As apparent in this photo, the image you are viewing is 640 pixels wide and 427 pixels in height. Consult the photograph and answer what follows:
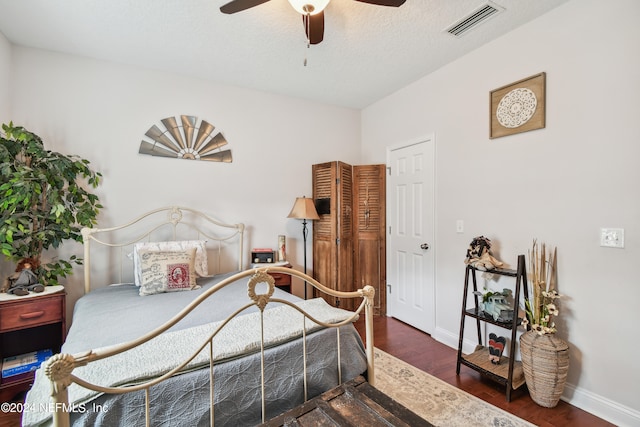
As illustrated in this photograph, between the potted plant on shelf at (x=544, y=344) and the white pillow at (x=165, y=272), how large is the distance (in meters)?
2.55

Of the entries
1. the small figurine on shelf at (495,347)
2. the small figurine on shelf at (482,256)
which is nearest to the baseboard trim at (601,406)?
the small figurine on shelf at (495,347)

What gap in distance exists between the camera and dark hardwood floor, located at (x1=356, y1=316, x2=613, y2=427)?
5.95ft

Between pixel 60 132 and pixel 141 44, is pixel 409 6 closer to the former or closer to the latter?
pixel 141 44

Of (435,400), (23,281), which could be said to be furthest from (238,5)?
(435,400)

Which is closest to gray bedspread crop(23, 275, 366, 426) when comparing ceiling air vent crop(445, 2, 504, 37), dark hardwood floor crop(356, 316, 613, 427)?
dark hardwood floor crop(356, 316, 613, 427)

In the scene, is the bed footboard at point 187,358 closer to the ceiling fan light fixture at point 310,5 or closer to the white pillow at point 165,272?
the white pillow at point 165,272

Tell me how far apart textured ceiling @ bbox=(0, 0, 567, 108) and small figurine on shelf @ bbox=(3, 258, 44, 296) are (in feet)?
5.93

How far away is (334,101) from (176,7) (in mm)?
2134

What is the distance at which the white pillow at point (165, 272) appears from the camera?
2277mm

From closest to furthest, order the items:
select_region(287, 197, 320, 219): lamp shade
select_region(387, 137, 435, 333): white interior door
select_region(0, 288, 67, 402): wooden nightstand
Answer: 1. select_region(0, 288, 67, 402): wooden nightstand
2. select_region(387, 137, 435, 333): white interior door
3. select_region(287, 197, 320, 219): lamp shade

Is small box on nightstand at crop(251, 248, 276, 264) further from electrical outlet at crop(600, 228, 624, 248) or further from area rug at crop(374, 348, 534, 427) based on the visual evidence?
electrical outlet at crop(600, 228, 624, 248)

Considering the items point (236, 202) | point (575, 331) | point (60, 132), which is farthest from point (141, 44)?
point (575, 331)

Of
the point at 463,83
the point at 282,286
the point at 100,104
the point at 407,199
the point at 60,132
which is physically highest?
the point at 463,83

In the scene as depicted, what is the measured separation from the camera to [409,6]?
1.98 meters
